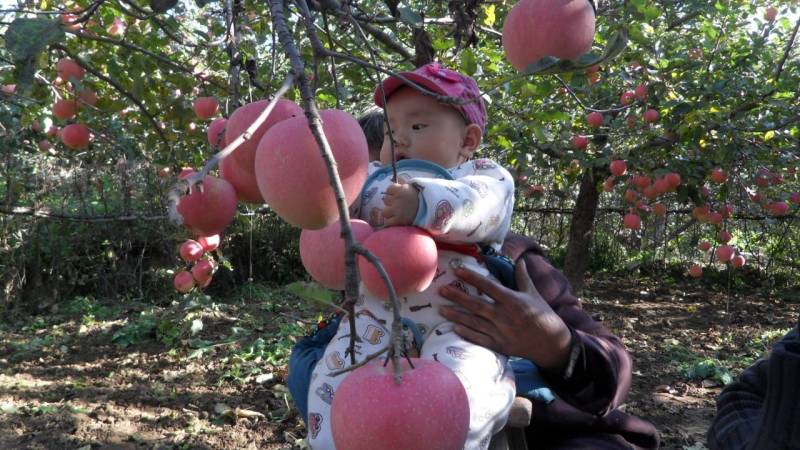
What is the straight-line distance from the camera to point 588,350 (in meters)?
1.46

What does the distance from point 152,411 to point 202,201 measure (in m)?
2.93

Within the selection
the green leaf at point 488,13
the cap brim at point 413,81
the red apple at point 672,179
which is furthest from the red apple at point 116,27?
the red apple at point 672,179

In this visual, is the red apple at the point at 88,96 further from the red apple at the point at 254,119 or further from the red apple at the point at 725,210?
the red apple at the point at 725,210

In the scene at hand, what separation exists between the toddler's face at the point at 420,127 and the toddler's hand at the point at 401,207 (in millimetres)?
366

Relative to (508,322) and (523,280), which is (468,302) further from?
(523,280)

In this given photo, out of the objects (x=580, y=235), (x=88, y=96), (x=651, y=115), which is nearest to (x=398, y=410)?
(x=88, y=96)

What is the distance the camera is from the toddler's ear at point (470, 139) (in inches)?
59.5

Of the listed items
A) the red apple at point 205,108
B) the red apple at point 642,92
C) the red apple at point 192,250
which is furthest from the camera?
the red apple at point 642,92

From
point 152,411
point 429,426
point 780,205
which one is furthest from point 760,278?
point 429,426

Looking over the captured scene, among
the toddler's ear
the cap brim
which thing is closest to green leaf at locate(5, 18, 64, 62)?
the cap brim

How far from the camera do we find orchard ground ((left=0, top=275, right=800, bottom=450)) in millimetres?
3164

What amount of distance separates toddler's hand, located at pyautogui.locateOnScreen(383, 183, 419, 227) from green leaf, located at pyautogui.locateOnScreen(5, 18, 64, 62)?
0.61 meters

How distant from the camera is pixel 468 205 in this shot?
3.96 ft

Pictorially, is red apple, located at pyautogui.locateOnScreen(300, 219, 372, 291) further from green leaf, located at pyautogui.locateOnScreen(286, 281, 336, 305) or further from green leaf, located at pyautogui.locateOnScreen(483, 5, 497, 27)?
green leaf, located at pyautogui.locateOnScreen(483, 5, 497, 27)
